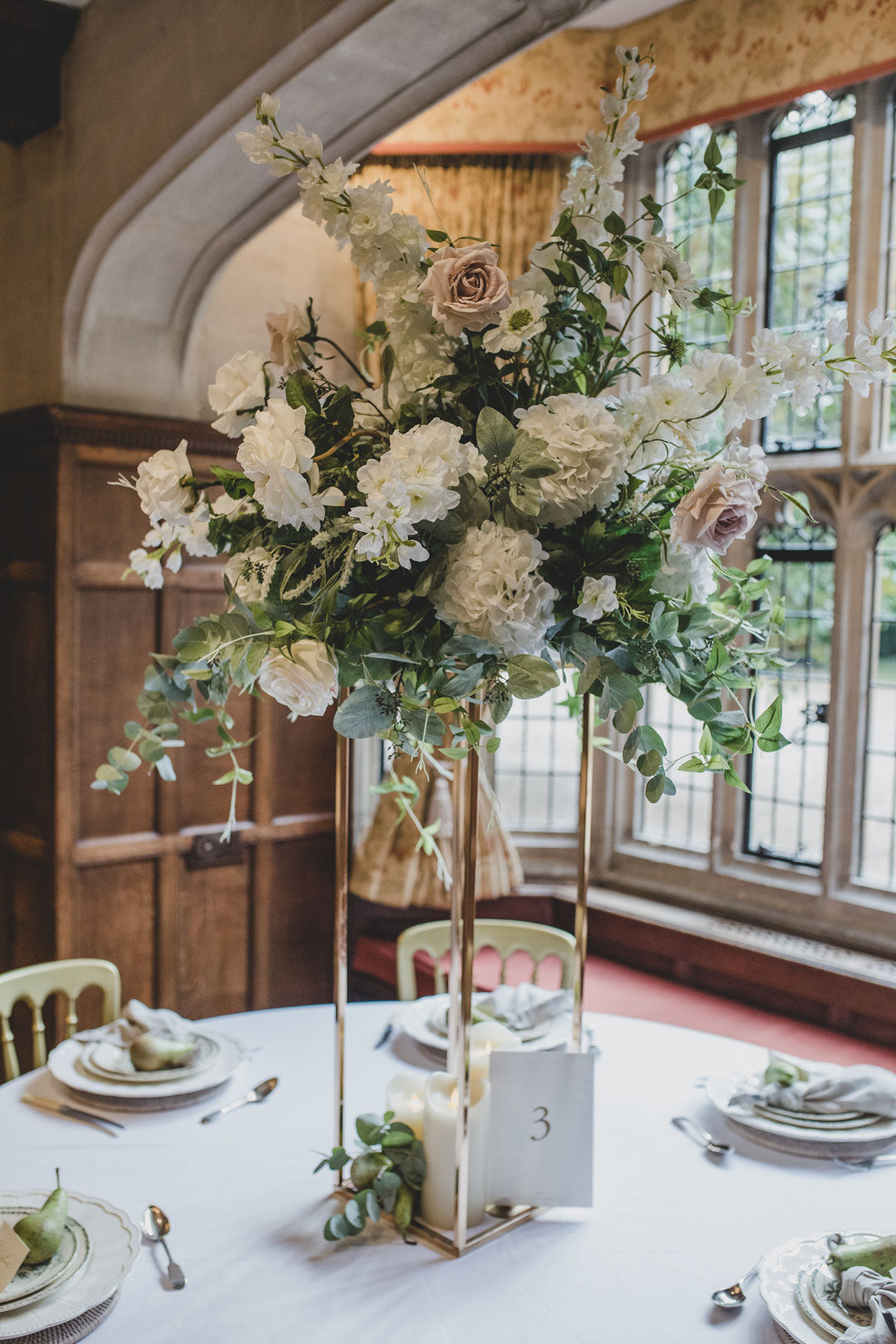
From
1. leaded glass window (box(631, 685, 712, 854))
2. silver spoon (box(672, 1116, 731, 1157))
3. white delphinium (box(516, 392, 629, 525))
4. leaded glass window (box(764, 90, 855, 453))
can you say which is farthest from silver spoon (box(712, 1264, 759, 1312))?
leaded glass window (box(764, 90, 855, 453))

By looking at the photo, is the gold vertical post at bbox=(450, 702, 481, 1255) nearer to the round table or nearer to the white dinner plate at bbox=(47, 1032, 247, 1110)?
the round table

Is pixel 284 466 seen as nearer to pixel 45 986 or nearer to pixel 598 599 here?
pixel 598 599

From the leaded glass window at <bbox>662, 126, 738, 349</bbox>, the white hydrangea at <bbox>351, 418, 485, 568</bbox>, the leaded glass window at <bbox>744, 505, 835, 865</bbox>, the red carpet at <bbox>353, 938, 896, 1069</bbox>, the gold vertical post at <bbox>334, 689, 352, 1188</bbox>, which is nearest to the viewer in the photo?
the white hydrangea at <bbox>351, 418, 485, 568</bbox>

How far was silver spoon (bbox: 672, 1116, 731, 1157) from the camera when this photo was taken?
186 cm

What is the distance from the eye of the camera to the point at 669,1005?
139 inches

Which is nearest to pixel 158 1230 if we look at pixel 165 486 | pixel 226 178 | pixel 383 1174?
pixel 383 1174

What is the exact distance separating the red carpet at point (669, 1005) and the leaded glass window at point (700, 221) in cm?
219

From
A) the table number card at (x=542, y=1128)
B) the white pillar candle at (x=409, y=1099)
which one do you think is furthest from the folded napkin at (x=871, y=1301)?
the white pillar candle at (x=409, y=1099)

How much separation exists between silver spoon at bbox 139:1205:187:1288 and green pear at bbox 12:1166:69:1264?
15 centimetres

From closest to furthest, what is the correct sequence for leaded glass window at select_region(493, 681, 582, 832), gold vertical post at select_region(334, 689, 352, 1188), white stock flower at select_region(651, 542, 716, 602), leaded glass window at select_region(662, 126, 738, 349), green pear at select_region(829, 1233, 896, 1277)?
white stock flower at select_region(651, 542, 716, 602) < green pear at select_region(829, 1233, 896, 1277) < gold vertical post at select_region(334, 689, 352, 1188) < leaded glass window at select_region(662, 126, 738, 349) < leaded glass window at select_region(493, 681, 582, 832)

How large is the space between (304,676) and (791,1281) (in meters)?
0.99

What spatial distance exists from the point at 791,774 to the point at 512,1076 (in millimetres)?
2602

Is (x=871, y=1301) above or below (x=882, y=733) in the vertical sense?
below

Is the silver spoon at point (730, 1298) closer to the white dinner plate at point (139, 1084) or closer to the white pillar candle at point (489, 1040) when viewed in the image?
the white pillar candle at point (489, 1040)
